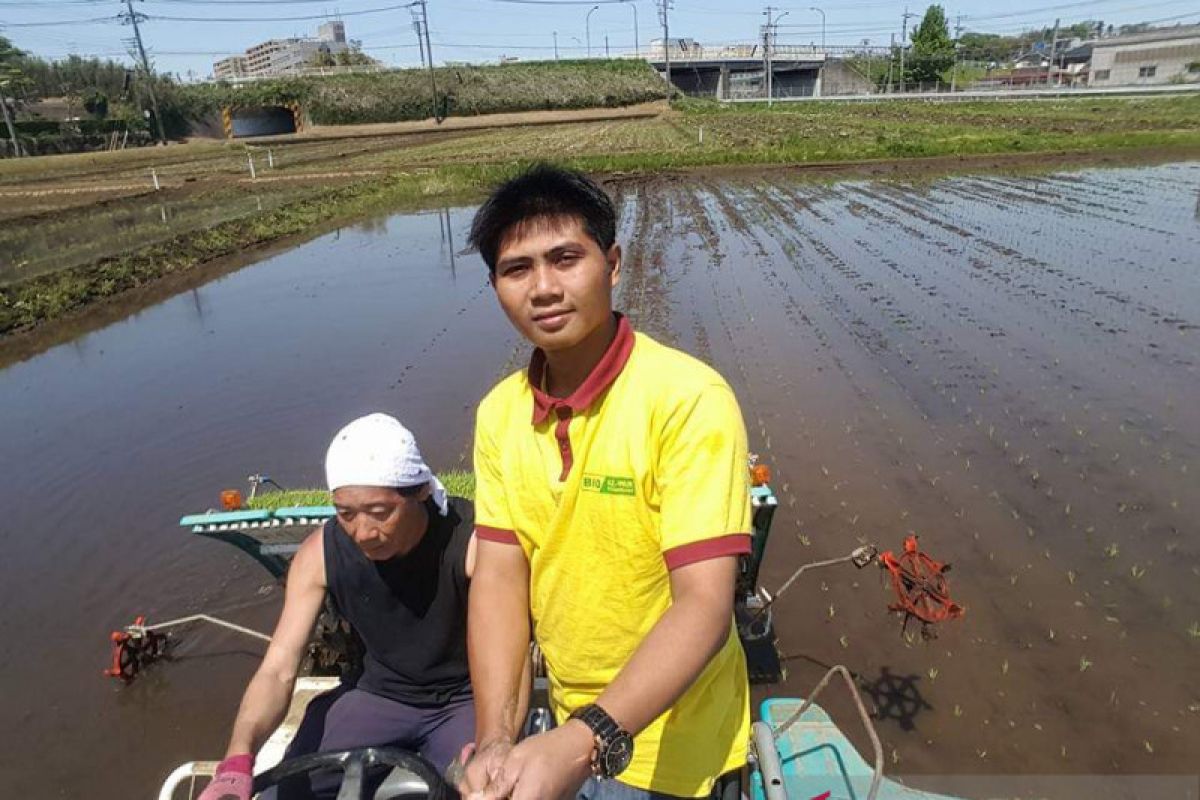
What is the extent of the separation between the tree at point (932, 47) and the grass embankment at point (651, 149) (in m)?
25.7

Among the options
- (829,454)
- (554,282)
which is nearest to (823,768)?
(554,282)

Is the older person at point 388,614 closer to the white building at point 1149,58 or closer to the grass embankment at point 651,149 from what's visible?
the grass embankment at point 651,149

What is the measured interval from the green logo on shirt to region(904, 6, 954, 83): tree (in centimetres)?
7877

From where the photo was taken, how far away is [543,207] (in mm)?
1547

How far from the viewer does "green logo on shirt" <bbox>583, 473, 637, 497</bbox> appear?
147 centimetres

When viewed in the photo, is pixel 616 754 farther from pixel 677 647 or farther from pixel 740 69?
pixel 740 69

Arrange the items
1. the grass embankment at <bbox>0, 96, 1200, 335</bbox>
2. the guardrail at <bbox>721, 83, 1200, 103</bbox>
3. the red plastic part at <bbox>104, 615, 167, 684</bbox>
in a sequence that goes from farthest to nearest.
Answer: the guardrail at <bbox>721, 83, 1200, 103</bbox> → the grass embankment at <bbox>0, 96, 1200, 335</bbox> → the red plastic part at <bbox>104, 615, 167, 684</bbox>

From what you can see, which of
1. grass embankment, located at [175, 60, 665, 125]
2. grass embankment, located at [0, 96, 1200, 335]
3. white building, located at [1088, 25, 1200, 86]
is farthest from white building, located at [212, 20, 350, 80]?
white building, located at [1088, 25, 1200, 86]

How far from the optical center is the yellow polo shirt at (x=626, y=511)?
1.39m

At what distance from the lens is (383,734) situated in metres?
2.47

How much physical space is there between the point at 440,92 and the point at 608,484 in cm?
6029

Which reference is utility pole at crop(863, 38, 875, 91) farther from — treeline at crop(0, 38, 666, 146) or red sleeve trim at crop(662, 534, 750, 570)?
red sleeve trim at crop(662, 534, 750, 570)

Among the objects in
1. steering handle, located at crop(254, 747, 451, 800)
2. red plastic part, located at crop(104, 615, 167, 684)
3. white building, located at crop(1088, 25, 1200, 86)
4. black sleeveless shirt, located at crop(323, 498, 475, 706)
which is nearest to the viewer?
steering handle, located at crop(254, 747, 451, 800)

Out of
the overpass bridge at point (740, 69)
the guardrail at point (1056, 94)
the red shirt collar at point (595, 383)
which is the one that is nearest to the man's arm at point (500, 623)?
the red shirt collar at point (595, 383)
